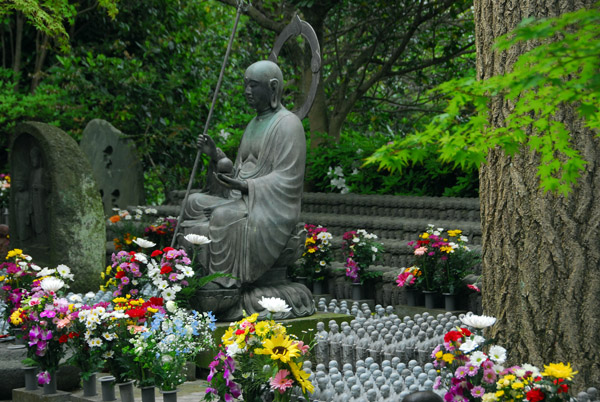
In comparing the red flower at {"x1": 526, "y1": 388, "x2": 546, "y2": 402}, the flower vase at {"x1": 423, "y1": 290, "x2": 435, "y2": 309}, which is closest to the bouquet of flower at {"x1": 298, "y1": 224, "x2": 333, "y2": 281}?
the flower vase at {"x1": 423, "y1": 290, "x2": 435, "y2": 309}

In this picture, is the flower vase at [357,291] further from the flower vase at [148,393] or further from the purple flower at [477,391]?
the purple flower at [477,391]

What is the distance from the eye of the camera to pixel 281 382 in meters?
4.87

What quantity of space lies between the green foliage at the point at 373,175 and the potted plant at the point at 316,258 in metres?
2.11

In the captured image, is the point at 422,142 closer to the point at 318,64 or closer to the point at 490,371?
the point at 490,371

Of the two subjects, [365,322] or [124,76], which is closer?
[365,322]

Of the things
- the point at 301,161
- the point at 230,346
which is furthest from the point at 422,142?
the point at 301,161

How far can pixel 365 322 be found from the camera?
810 cm

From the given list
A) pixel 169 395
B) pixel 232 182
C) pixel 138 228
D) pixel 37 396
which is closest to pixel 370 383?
pixel 169 395

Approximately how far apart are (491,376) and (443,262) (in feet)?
15.7

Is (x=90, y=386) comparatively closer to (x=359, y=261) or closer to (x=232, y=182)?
(x=232, y=182)

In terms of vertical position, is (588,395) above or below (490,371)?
below

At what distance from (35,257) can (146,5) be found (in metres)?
7.87

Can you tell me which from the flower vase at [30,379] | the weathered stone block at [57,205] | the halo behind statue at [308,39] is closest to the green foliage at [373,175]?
the halo behind statue at [308,39]

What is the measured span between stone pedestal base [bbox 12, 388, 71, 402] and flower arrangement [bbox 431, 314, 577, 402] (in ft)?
9.80
